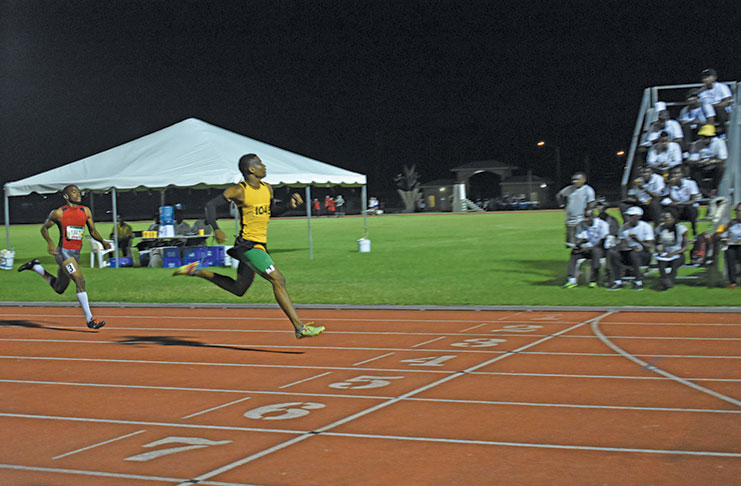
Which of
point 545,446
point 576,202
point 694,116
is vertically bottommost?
point 545,446

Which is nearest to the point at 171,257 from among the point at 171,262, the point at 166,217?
the point at 171,262

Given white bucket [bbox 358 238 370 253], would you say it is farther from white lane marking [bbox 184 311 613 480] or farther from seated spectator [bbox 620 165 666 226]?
white lane marking [bbox 184 311 613 480]

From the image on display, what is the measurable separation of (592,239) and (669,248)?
1241 mm

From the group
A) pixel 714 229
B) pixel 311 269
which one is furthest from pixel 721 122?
pixel 311 269

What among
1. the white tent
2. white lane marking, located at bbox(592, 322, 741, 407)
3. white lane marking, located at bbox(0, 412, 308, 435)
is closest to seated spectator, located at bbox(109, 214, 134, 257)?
the white tent

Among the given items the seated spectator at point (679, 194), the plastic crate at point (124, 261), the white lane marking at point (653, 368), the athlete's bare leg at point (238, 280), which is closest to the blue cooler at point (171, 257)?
the plastic crate at point (124, 261)

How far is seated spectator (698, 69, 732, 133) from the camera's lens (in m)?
15.9

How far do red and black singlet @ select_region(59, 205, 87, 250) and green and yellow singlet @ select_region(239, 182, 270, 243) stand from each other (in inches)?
116

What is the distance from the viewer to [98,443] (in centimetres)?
535

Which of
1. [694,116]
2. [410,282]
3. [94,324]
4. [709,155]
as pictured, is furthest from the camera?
[694,116]

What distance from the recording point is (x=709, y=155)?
1564cm

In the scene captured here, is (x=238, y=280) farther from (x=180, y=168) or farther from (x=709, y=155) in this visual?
(x=180, y=168)

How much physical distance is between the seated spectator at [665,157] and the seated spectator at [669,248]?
179cm

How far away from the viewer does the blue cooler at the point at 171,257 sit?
72.4 feet
